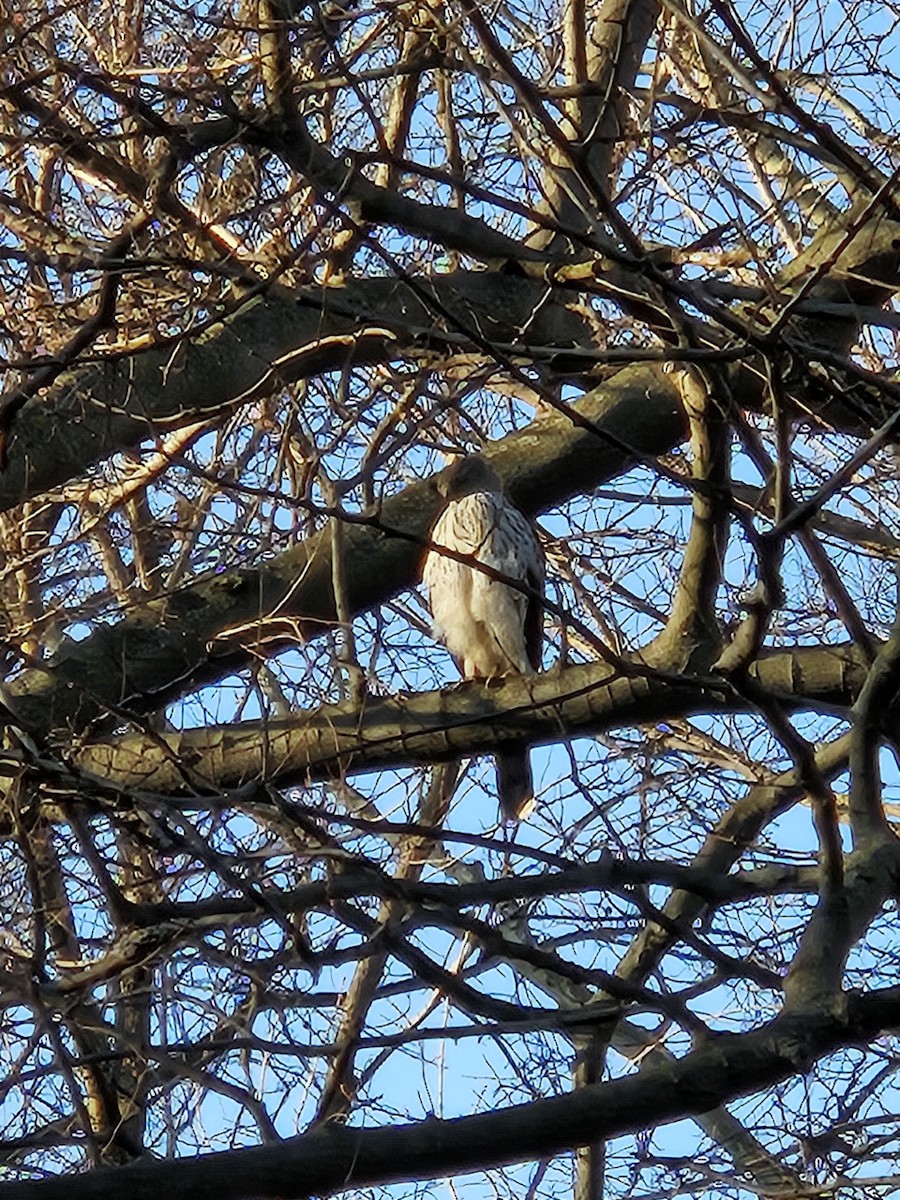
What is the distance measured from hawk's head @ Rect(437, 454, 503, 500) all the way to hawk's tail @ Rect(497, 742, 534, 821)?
0.77m

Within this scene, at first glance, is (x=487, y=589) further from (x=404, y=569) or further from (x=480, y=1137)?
(x=480, y=1137)

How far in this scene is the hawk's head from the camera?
5430 millimetres

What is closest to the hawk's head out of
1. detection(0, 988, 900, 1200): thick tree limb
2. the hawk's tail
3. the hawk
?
the hawk

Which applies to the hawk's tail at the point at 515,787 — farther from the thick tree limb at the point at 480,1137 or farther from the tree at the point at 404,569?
the thick tree limb at the point at 480,1137


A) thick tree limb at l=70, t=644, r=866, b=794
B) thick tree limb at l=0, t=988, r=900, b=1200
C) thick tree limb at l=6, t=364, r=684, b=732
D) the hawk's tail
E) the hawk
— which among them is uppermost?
the hawk

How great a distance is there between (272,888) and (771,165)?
8.93ft

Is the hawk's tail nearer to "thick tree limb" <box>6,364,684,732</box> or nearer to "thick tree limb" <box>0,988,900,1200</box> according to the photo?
"thick tree limb" <box>6,364,684,732</box>

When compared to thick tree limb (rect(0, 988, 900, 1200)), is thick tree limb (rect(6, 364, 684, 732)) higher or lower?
higher

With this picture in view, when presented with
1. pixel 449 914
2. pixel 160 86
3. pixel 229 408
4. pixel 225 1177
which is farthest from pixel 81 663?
pixel 225 1177

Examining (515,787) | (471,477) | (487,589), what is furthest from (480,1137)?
(487,589)

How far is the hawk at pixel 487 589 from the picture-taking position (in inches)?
210

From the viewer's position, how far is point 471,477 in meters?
5.55

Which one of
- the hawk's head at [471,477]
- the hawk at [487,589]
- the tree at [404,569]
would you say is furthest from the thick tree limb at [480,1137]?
the hawk's head at [471,477]

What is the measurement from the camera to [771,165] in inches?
211
